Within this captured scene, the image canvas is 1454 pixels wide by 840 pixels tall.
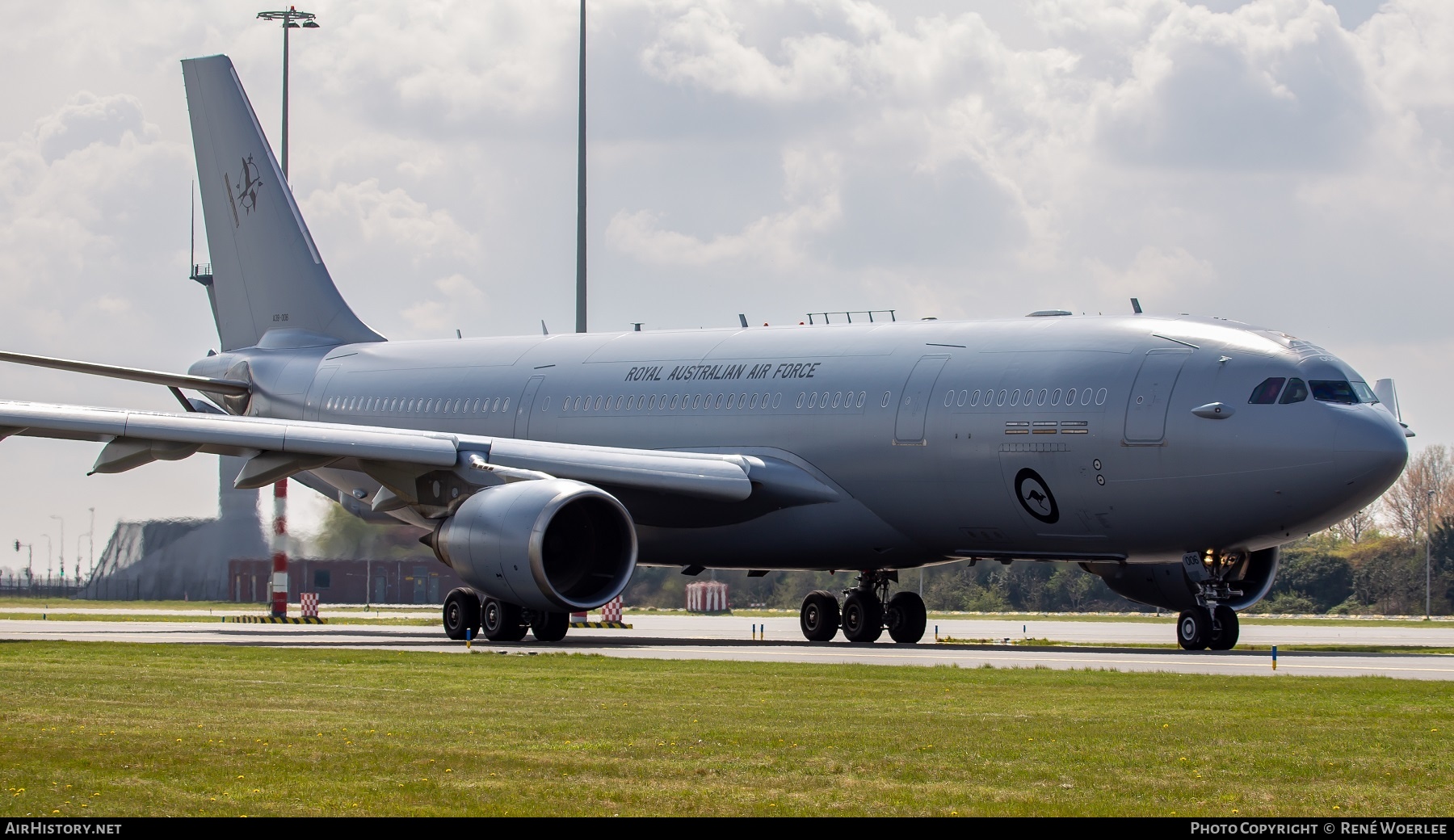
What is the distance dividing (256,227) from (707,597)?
21901 mm

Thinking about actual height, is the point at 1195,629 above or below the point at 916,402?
below

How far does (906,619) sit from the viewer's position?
32.4 meters

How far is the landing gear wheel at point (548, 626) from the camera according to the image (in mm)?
29625

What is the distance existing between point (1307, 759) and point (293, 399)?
94.6 ft

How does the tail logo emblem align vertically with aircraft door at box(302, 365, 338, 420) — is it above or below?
above

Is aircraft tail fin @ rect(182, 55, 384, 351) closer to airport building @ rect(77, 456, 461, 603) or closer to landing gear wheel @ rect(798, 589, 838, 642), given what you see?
airport building @ rect(77, 456, 461, 603)

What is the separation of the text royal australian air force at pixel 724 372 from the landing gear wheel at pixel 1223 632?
297 inches

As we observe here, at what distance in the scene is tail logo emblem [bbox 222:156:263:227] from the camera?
41.0 m

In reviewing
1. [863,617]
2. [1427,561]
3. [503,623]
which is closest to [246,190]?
[503,623]

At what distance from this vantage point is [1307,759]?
13.3 m

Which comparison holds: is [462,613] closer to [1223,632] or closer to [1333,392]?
[1223,632]

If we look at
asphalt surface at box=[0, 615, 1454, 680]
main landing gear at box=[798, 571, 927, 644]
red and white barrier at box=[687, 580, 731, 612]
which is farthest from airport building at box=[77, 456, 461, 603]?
main landing gear at box=[798, 571, 927, 644]

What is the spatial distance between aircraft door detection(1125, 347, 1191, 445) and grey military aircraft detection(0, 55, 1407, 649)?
1.4 inches

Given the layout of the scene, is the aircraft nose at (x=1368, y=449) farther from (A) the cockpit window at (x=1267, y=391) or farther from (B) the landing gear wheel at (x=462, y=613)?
(B) the landing gear wheel at (x=462, y=613)
